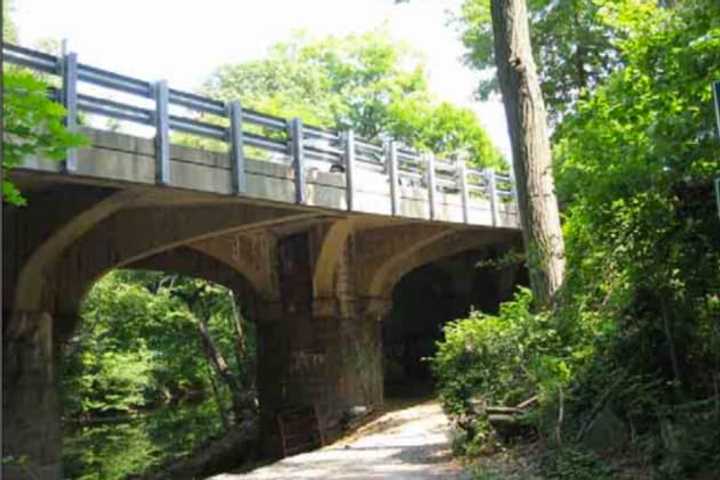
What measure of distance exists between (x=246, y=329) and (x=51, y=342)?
15.4 m

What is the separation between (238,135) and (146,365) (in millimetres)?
25734

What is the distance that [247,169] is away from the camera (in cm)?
1228

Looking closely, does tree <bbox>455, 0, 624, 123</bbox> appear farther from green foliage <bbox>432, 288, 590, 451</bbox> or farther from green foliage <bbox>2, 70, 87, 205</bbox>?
green foliage <bbox>2, 70, 87, 205</bbox>

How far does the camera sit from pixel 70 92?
31.8ft

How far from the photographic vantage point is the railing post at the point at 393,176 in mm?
15820

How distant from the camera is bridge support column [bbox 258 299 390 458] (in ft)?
60.2

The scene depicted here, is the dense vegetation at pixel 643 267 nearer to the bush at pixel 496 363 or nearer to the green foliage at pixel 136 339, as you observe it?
the bush at pixel 496 363

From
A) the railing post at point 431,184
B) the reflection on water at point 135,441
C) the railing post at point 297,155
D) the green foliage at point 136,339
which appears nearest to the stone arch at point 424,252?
the railing post at point 431,184

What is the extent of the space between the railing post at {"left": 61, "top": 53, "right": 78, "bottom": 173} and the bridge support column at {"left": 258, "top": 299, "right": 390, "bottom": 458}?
953 cm

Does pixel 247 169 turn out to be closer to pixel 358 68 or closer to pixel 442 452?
pixel 442 452

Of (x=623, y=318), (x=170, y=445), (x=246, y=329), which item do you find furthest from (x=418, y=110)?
(x=623, y=318)

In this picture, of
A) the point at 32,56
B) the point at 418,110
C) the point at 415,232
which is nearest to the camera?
the point at 32,56

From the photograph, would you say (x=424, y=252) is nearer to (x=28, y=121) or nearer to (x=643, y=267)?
(x=643, y=267)

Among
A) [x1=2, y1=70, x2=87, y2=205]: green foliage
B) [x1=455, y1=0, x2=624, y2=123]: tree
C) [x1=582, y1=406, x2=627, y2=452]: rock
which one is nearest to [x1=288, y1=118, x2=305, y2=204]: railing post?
[x1=582, y1=406, x2=627, y2=452]: rock
